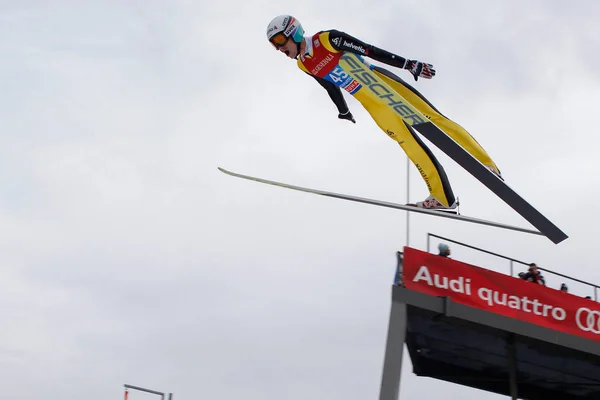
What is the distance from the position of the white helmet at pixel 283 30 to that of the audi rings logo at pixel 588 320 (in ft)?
19.8

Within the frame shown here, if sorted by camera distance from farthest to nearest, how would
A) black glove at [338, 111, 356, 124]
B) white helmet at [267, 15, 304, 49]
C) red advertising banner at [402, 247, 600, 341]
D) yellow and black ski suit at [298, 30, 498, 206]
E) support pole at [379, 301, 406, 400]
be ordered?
black glove at [338, 111, 356, 124] < red advertising banner at [402, 247, 600, 341] < yellow and black ski suit at [298, 30, 498, 206] < white helmet at [267, 15, 304, 49] < support pole at [379, 301, 406, 400]

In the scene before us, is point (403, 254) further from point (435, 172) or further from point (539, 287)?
point (539, 287)

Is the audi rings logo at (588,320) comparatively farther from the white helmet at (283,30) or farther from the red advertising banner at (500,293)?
the white helmet at (283,30)

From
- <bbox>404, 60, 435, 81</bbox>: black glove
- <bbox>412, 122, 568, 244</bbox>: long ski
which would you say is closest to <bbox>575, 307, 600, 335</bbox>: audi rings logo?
<bbox>412, 122, 568, 244</bbox>: long ski

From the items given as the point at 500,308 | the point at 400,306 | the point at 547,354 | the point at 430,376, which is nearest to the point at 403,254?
the point at 400,306

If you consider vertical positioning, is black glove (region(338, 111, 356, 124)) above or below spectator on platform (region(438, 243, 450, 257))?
above

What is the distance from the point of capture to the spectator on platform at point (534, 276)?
14125mm

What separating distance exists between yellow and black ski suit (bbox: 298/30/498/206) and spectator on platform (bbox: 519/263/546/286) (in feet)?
7.10

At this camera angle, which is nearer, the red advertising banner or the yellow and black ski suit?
the yellow and black ski suit

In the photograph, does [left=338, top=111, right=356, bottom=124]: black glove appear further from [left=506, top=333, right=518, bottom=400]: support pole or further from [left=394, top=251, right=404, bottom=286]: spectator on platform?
[left=506, top=333, right=518, bottom=400]: support pole

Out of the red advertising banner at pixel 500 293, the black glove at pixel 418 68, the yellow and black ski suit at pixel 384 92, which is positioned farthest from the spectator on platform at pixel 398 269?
the black glove at pixel 418 68

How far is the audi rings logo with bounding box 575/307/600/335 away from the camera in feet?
45.4

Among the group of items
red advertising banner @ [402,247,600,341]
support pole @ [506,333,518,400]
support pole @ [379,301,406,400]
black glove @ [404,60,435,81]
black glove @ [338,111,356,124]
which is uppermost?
black glove @ [404,60,435,81]

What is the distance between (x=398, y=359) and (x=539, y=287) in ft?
8.92
